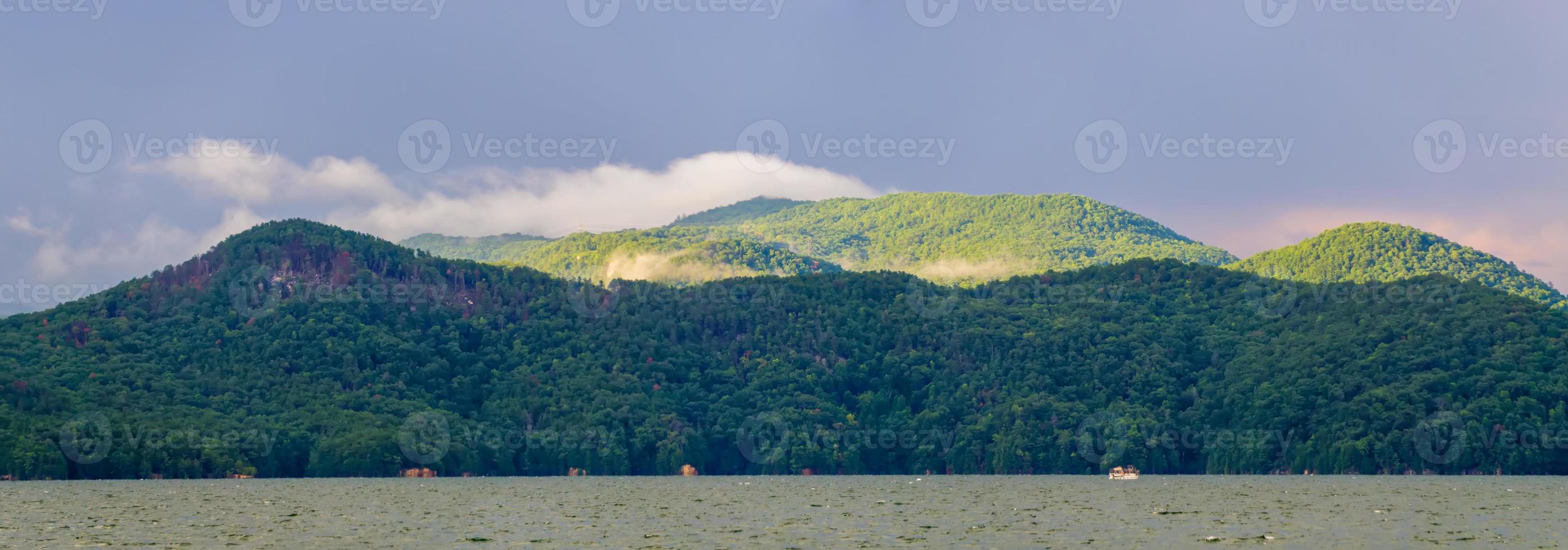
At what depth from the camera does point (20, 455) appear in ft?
650

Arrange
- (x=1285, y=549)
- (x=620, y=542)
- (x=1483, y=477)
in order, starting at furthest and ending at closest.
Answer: (x=1483, y=477) < (x=620, y=542) < (x=1285, y=549)

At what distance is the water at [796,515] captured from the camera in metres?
92.2

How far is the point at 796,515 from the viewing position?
118312 millimetres

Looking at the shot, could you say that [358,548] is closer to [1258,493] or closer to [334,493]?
[334,493]

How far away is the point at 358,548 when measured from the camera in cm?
8744

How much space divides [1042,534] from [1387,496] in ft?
198

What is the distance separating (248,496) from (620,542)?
71.8 meters

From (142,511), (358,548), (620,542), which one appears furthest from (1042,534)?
(142,511)

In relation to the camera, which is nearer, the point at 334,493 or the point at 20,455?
the point at 334,493

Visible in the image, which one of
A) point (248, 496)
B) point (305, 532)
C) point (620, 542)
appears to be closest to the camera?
point (620, 542)

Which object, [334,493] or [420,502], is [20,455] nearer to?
[334,493]

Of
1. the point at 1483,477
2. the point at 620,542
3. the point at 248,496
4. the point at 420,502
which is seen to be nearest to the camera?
the point at 620,542

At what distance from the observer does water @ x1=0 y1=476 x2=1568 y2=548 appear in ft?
303

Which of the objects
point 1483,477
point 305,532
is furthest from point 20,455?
point 1483,477
